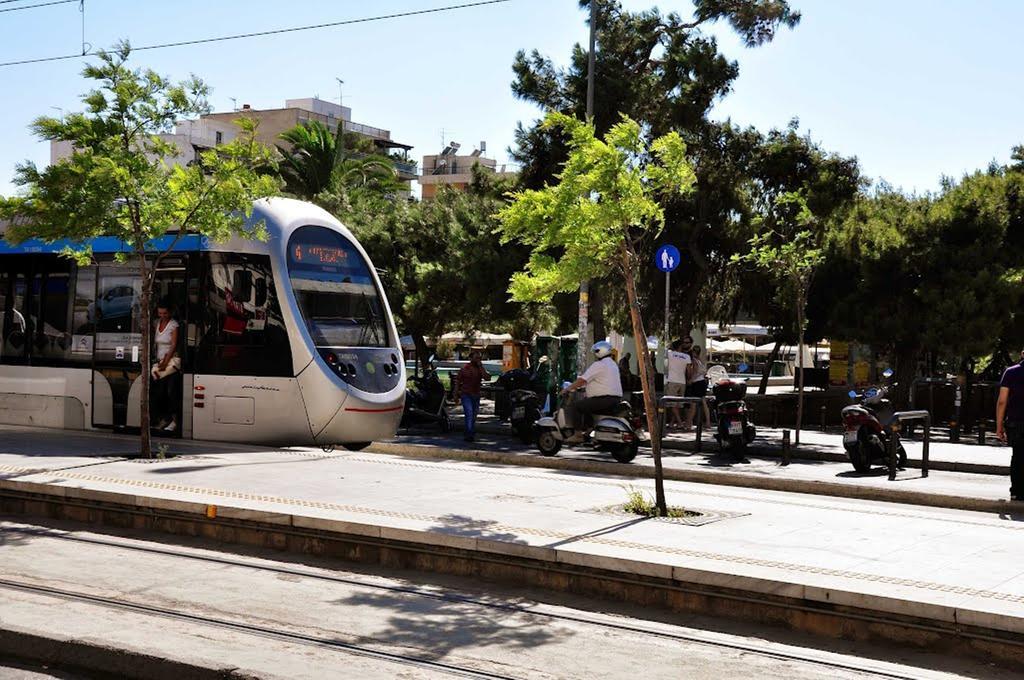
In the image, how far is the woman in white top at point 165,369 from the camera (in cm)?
1568

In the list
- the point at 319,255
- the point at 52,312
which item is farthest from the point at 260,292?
the point at 52,312

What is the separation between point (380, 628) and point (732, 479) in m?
8.25

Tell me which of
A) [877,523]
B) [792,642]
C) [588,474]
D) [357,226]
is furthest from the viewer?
[357,226]

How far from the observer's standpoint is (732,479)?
47.9 ft

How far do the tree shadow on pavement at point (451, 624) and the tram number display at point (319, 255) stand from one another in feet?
26.3

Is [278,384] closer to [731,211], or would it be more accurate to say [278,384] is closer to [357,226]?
[731,211]

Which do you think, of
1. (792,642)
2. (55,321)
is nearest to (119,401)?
(55,321)

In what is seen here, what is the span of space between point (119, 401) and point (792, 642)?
11.5 metres

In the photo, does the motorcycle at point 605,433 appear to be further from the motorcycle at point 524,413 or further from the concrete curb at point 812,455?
the motorcycle at point 524,413

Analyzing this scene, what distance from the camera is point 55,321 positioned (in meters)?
16.8

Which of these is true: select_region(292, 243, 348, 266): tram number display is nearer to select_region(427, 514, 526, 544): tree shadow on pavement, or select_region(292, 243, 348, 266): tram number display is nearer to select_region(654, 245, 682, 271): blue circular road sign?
select_region(427, 514, 526, 544): tree shadow on pavement

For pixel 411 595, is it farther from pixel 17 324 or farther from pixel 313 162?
pixel 313 162

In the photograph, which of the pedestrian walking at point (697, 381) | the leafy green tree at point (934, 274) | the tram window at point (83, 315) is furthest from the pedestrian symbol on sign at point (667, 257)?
the tram window at point (83, 315)

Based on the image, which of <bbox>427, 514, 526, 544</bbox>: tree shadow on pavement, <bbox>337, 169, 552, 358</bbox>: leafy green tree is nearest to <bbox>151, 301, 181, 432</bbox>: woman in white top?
<bbox>427, 514, 526, 544</bbox>: tree shadow on pavement
